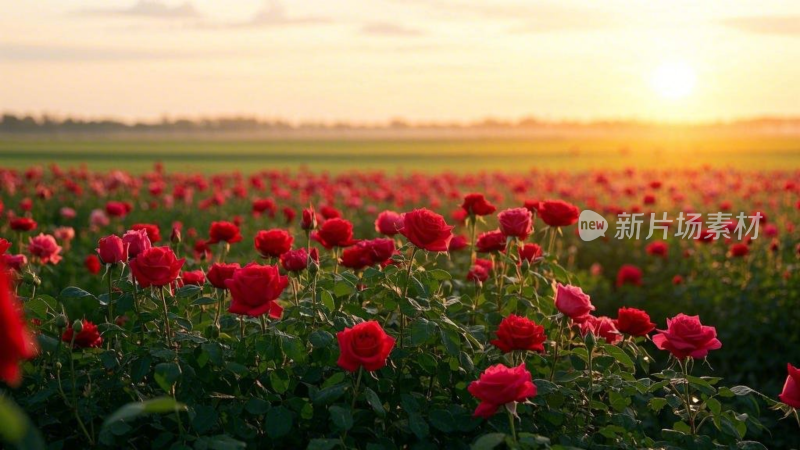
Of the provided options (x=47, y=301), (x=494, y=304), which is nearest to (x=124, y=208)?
(x=47, y=301)

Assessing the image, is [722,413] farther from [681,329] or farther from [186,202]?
[186,202]

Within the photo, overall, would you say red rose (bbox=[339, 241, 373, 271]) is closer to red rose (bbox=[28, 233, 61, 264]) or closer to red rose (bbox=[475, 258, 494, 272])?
red rose (bbox=[475, 258, 494, 272])

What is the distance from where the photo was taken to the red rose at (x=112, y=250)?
2877 millimetres

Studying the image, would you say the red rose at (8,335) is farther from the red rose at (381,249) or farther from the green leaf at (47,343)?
the red rose at (381,249)

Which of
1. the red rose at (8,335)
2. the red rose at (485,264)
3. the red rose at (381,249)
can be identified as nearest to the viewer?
the red rose at (8,335)

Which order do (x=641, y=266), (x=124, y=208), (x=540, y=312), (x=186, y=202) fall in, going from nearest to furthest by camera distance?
(x=540, y=312)
(x=124, y=208)
(x=641, y=266)
(x=186, y=202)

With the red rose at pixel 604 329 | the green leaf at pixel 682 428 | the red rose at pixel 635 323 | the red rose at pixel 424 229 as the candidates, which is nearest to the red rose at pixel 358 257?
the red rose at pixel 424 229

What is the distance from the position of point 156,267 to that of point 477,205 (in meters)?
1.57

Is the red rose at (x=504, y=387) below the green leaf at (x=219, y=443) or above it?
above

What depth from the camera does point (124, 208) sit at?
629 cm

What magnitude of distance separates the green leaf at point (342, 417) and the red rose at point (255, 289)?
0.38m

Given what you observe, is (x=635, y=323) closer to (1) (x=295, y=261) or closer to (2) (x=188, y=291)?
(1) (x=295, y=261)

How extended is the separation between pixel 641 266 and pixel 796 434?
14.5ft

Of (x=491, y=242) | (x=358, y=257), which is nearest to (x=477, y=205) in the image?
(x=491, y=242)
